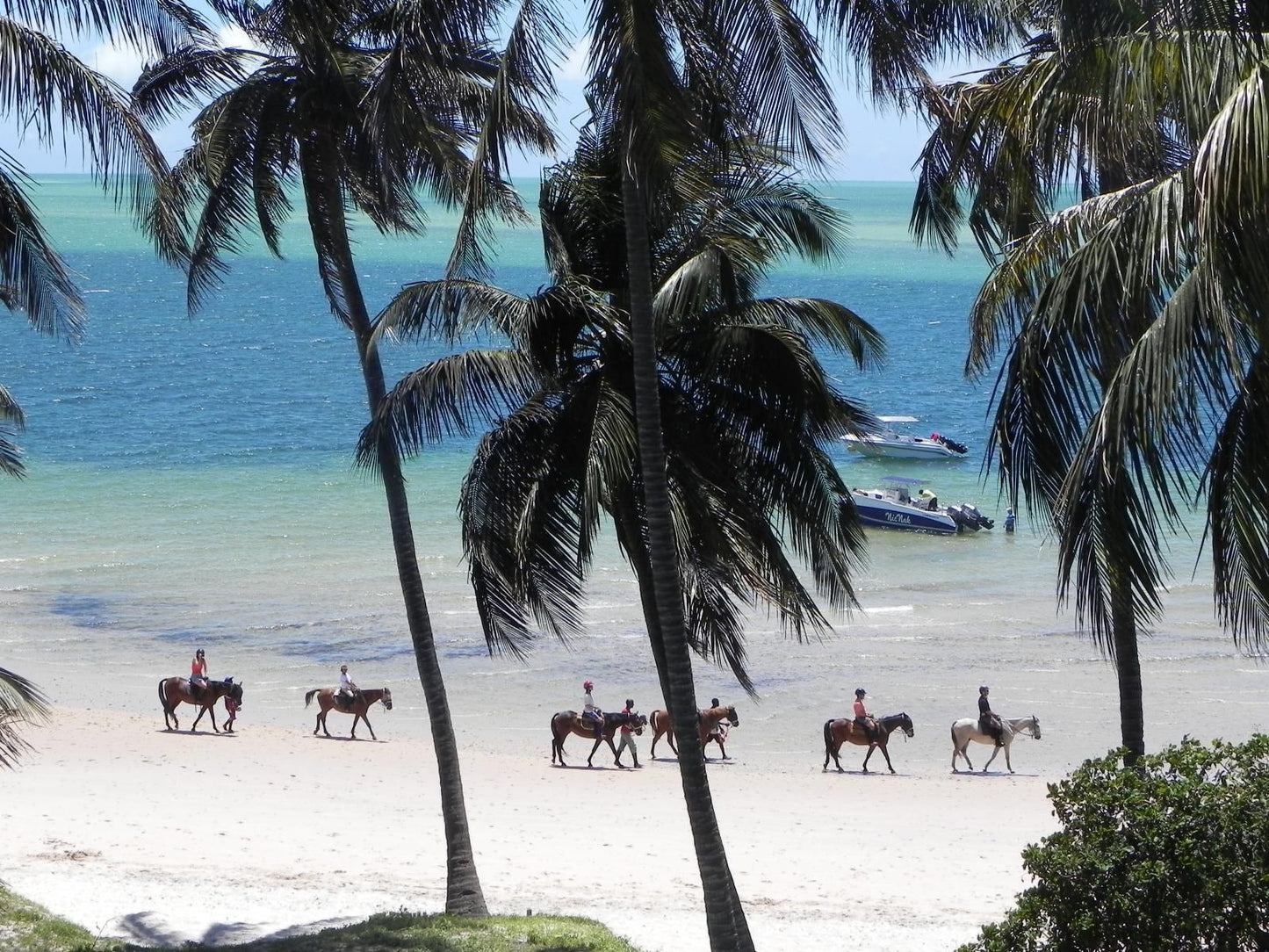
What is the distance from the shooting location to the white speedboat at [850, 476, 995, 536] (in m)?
43.4

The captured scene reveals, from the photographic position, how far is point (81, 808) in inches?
763

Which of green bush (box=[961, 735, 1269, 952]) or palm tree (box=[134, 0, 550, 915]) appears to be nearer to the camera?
green bush (box=[961, 735, 1269, 952])

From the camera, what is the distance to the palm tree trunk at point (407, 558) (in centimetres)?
1301

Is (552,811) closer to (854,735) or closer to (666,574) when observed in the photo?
(854,735)

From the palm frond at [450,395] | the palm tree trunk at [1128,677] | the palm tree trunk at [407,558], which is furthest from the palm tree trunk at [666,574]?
the palm tree trunk at [407,558]

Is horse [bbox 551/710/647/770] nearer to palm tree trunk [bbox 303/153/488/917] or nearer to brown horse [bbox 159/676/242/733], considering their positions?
brown horse [bbox 159/676/242/733]

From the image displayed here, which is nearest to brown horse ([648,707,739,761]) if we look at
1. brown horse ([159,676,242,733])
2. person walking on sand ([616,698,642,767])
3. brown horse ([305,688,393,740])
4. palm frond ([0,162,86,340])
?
person walking on sand ([616,698,642,767])

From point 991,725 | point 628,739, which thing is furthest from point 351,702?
point 991,725

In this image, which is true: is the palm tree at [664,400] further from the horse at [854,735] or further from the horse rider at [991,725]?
the horse rider at [991,725]

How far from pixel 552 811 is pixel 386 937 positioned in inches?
372

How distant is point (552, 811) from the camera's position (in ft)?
67.4

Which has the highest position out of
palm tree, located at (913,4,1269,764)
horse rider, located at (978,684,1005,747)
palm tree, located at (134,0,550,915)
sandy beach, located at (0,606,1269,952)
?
palm tree, located at (134,0,550,915)

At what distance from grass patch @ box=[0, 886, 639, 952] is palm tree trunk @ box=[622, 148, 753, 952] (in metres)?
1.63

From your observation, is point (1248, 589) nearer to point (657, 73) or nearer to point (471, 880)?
point (657, 73)
